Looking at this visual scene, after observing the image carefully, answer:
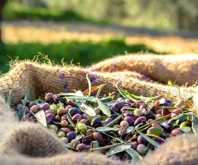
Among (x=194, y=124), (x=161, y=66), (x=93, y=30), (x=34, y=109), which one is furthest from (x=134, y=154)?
→ (x=93, y=30)

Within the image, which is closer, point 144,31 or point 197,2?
point 144,31

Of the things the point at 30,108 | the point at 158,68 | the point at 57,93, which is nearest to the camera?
the point at 30,108

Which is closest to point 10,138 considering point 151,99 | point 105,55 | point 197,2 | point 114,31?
point 151,99

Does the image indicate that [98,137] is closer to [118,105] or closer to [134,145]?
[134,145]

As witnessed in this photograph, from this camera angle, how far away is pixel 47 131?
54.7 inches

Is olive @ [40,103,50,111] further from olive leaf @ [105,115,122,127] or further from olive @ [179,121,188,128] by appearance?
olive @ [179,121,188,128]

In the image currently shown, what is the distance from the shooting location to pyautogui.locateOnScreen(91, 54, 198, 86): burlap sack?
2635mm

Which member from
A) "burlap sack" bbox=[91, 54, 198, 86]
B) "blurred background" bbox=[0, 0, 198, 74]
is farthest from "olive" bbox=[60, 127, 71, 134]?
"blurred background" bbox=[0, 0, 198, 74]

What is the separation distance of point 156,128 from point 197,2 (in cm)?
1340

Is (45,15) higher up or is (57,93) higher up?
(57,93)

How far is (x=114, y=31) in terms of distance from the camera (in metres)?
12.7

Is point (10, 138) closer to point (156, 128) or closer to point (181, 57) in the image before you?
point (156, 128)

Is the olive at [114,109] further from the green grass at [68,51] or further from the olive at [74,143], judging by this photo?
the green grass at [68,51]

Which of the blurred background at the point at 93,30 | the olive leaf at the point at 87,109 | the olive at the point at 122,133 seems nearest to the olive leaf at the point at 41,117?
the olive leaf at the point at 87,109
